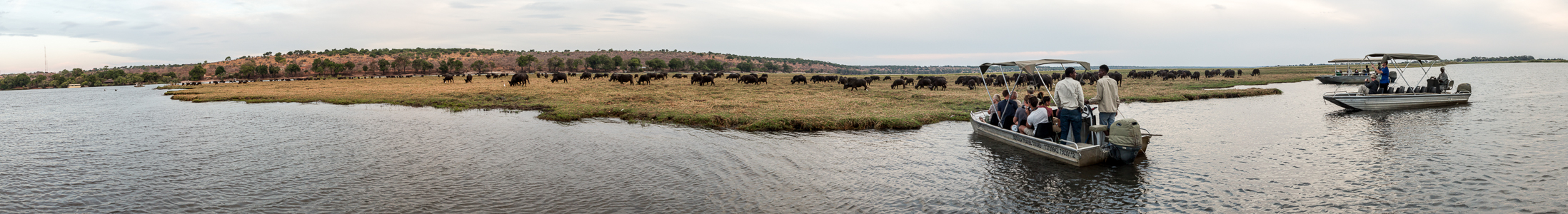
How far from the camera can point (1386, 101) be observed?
73.9 ft

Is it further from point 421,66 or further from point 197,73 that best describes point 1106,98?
point 197,73

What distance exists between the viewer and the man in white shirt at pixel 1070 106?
1166 centimetres

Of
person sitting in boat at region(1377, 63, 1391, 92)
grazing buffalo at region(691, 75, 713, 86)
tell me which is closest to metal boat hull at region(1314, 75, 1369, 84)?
person sitting in boat at region(1377, 63, 1391, 92)

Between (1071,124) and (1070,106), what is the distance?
1.30 feet

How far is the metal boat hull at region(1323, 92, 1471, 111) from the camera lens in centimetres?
2219

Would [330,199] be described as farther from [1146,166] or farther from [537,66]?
[537,66]

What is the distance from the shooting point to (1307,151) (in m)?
12.8

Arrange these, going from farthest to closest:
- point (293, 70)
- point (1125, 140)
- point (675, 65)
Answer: point (675, 65), point (293, 70), point (1125, 140)

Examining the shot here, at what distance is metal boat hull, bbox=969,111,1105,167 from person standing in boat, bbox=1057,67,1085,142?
0.48 meters

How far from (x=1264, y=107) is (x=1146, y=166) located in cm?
1742

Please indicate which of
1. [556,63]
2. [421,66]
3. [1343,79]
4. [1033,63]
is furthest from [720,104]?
[421,66]

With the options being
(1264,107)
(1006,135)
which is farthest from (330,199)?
(1264,107)

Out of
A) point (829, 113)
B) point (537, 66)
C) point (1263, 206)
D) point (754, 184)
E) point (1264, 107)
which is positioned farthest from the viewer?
point (537, 66)

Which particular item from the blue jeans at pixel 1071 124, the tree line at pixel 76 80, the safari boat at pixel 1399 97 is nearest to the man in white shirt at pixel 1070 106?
the blue jeans at pixel 1071 124
